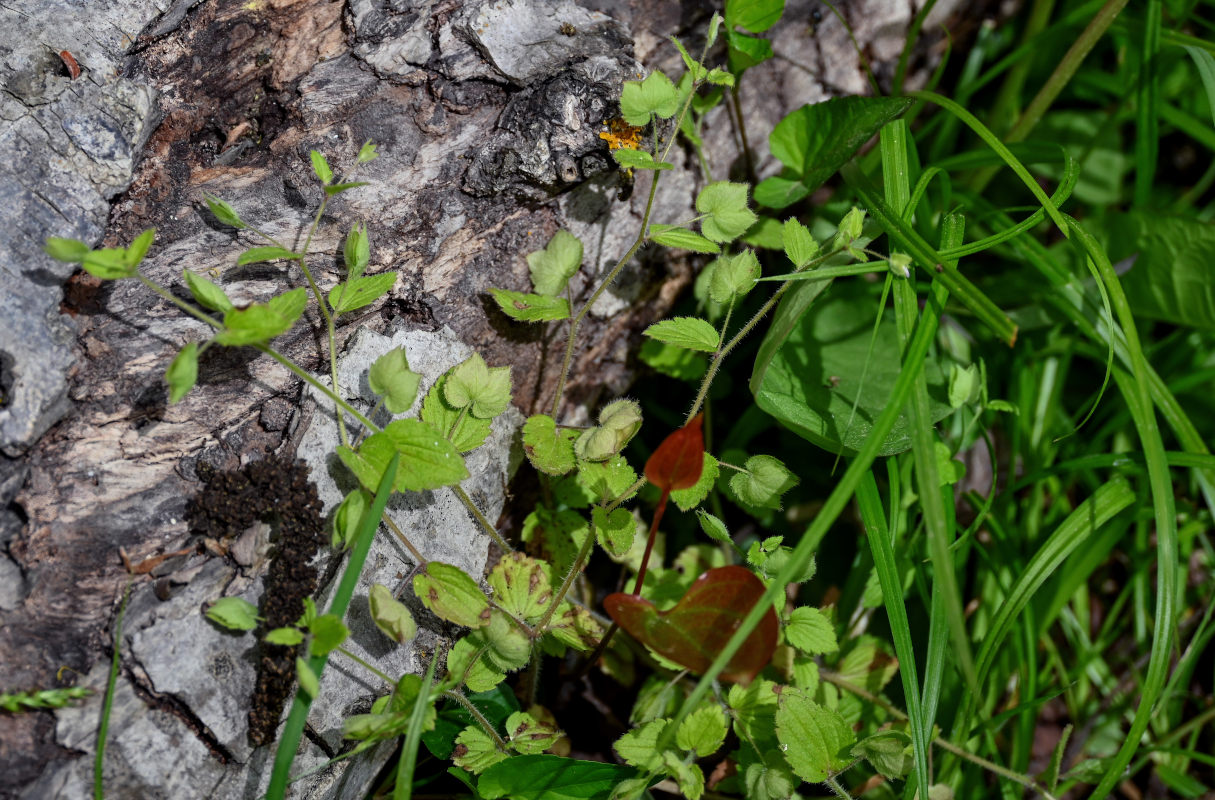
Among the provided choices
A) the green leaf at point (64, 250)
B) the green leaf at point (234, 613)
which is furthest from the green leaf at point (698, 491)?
the green leaf at point (64, 250)

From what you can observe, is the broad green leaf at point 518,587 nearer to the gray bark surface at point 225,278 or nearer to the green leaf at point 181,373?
the gray bark surface at point 225,278

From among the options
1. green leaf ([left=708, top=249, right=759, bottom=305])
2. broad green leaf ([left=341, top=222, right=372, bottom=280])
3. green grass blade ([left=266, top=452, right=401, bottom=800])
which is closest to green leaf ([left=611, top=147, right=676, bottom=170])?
green leaf ([left=708, top=249, right=759, bottom=305])

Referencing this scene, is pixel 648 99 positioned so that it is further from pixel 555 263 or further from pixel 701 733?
pixel 701 733

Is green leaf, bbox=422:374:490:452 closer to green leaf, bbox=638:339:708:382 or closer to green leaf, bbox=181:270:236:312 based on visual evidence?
green leaf, bbox=181:270:236:312

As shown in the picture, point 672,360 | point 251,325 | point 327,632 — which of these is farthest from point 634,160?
point 327,632

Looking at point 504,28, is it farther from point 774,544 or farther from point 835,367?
point 774,544

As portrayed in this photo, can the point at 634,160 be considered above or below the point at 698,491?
above

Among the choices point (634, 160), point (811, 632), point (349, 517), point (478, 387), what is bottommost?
point (811, 632)
